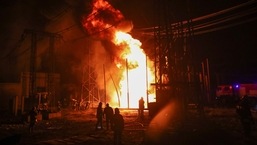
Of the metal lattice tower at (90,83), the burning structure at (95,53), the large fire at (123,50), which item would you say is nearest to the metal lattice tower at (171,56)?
the burning structure at (95,53)

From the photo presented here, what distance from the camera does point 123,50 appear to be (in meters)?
36.5

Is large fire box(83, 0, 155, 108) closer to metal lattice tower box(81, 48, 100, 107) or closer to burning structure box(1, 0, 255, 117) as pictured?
burning structure box(1, 0, 255, 117)

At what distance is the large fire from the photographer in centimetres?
3575

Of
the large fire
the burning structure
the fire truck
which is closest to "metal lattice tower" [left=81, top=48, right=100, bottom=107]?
the burning structure

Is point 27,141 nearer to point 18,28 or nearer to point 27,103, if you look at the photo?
point 27,103

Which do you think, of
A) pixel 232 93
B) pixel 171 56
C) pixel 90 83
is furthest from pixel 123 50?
pixel 232 93

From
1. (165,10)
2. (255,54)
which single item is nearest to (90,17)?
(165,10)

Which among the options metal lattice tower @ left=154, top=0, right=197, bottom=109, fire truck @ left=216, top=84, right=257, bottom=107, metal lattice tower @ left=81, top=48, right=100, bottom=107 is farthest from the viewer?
metal lattice tower @ left=81, top=48, right=100, bottom=107

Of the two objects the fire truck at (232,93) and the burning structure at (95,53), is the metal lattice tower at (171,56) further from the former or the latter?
the fire truck at (232,93)

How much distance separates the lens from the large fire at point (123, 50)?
35750 mm

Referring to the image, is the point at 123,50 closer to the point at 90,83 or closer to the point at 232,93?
the point at 90,83

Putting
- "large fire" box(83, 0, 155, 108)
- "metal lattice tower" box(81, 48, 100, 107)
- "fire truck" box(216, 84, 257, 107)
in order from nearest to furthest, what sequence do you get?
"fire truck" box(216, 84, 257, 107) < "metal lattice tower" box(81, 48, 100, 107) < "large fire" box(83, 0, 155, 108)

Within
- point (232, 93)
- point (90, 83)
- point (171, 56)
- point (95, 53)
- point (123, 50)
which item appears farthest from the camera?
point (95, 53)

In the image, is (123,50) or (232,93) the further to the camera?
(123,50)
